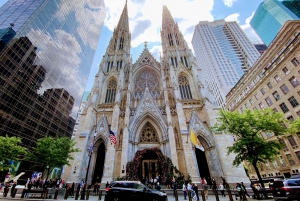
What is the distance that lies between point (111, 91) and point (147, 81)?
7.47 meters

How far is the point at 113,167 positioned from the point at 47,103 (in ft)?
114

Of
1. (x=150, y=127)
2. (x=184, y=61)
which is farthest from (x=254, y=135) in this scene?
(x=184, y=61)

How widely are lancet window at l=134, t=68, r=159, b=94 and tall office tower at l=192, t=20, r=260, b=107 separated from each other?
1600 inches

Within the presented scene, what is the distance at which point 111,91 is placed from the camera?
2636 centimetres

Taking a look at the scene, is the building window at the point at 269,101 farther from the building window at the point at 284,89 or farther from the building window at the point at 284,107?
the building window at the point at 284,89

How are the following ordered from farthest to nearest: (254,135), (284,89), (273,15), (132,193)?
(273,15), (284,89), (254,135), (132,193)

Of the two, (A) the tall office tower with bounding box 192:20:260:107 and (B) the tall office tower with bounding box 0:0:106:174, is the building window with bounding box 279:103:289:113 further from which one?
(B) the tall office tower with bounding box 0:0:106:174

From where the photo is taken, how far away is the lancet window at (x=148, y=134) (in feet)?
70.9

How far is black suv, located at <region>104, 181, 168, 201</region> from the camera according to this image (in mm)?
7961

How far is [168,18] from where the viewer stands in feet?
132

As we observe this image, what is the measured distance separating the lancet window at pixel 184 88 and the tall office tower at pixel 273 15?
55677mm

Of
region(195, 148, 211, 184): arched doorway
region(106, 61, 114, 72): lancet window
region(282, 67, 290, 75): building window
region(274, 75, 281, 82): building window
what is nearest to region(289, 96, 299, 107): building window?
region(274, 75, 281, 82): building window

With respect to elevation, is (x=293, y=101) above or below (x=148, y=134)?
above

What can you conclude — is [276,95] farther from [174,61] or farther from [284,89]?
[174,61]
